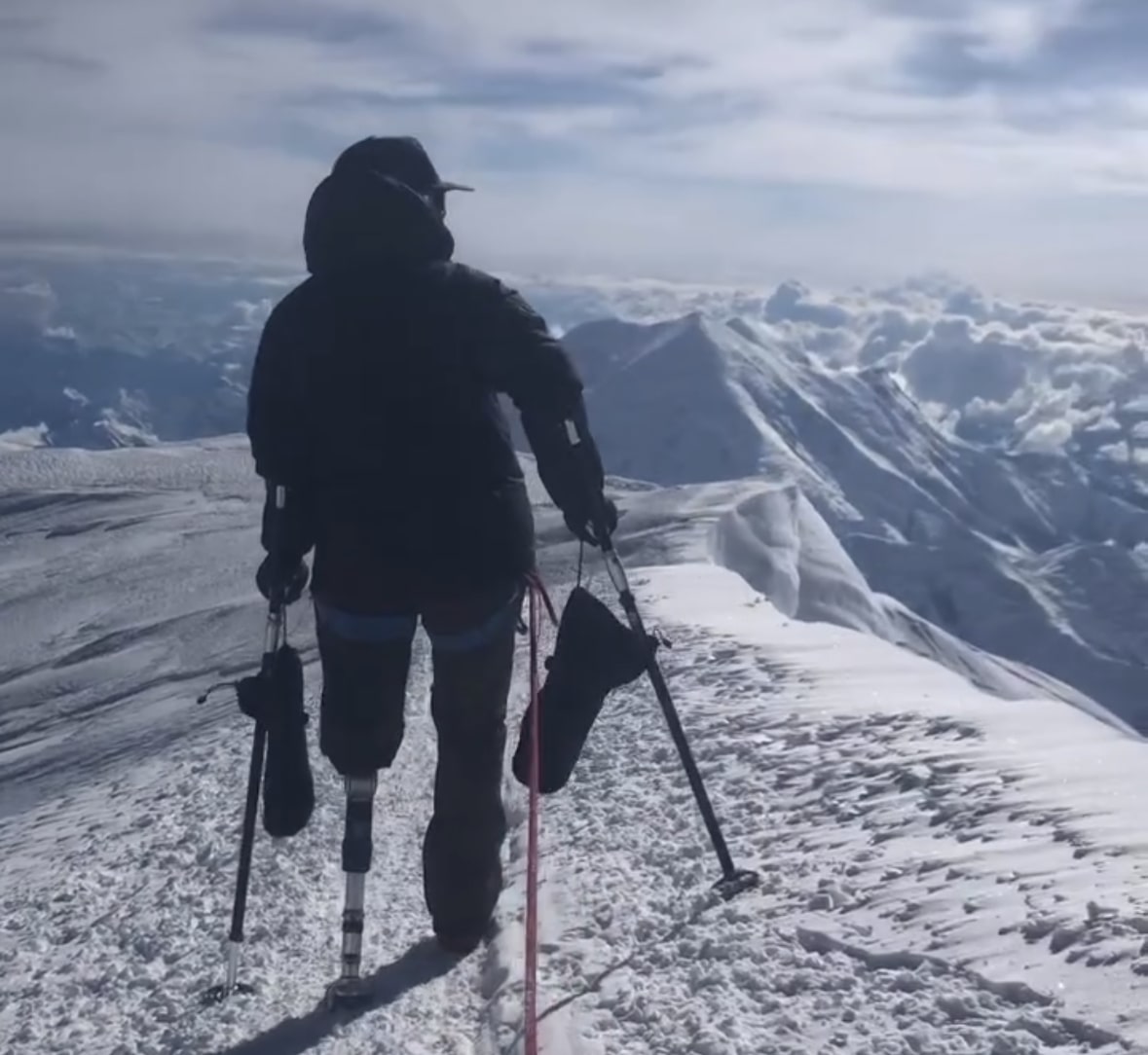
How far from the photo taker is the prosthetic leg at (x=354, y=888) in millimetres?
5961

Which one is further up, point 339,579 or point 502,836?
point 339,579

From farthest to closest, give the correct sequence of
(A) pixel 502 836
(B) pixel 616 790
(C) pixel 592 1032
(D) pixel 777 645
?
(D) pixel 777 645, (B) pixel 616 790, (A) pixel 502 836, (C) pixel 592 1032

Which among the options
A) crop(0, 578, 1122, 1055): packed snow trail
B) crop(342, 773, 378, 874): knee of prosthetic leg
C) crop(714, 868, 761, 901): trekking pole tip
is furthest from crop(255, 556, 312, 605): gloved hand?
crop(714, 868, 761, 901): trekking pole tip

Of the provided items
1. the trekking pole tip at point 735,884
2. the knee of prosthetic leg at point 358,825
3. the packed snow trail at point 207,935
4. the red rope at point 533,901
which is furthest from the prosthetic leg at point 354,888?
the trekking pole tip at point 735,884

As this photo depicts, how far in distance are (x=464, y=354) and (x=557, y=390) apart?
41 cm

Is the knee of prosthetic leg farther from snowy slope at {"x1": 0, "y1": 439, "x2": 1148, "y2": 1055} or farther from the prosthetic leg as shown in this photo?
snowy slope at {"x1": 0, "y1": 439, "x2": 1148, "y2": 1055}

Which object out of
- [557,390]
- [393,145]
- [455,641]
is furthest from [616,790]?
[393,145]

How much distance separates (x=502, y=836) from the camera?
645 cm

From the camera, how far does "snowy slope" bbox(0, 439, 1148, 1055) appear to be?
5.45 m

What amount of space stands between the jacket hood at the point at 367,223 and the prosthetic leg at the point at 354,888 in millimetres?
2167

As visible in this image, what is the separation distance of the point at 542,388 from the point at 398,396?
1.89ft

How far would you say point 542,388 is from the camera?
5.84 metres

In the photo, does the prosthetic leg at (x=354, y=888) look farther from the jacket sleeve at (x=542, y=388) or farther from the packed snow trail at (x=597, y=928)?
the jacket sleeve at (x=542, y=388)

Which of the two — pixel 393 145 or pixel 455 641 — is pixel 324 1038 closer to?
pixel 455 641
